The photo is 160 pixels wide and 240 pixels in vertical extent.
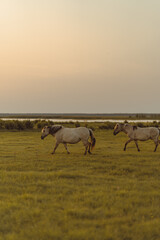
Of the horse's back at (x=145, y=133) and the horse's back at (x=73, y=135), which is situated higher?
the horse's back at (x=73, y=135)

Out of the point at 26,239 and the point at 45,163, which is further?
the point at 45,163

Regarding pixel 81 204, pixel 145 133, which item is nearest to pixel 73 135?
pixel 145 133

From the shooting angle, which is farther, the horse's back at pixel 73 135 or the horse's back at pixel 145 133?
the horse's back at pixel 145 133

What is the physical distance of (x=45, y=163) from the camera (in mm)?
13219

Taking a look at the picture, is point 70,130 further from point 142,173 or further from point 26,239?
point 26,239

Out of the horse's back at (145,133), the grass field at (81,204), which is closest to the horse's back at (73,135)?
the horse's back at (145,133)

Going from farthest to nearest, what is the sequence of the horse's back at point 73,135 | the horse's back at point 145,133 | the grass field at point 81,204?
the horse's back at point 145,133 < the horse's back at point 73,135 < the grass field at point 81,204

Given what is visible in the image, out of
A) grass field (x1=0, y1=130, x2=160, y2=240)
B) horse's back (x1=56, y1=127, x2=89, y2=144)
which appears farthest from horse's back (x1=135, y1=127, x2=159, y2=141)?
grass field (x1=0, y1=130, x2=160, y2=240)

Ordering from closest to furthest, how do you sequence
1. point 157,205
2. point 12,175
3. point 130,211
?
point 130,211
point 157,205
point 12,175

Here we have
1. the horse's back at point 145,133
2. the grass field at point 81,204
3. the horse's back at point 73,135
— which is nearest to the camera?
the grass field at point 81,204

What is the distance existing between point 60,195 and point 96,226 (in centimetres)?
219

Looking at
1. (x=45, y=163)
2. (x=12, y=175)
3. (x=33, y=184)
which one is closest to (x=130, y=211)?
(x=33, y=184)

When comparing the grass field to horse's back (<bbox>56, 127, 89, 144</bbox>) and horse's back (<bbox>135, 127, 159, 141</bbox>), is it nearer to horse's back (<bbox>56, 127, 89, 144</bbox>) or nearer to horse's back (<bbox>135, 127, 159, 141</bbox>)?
horse's back (<bbox>56, 127, 89, 144</bbox>)

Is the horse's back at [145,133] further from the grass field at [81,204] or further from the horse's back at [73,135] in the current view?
the grass field at [81,204]
